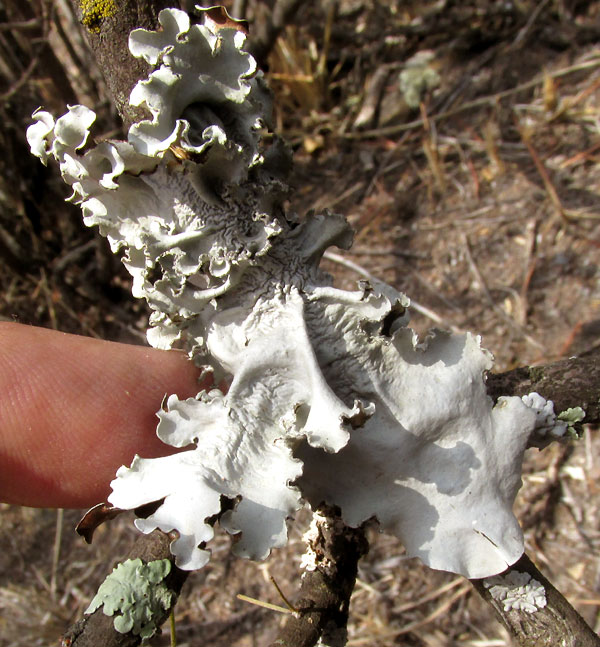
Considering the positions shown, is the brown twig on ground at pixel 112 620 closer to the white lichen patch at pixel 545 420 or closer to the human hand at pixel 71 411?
the human hand at pixel 71 411

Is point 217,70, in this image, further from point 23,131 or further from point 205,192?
point 23,131

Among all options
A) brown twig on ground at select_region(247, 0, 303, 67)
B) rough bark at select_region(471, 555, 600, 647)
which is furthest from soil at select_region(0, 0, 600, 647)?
rough bark at select_region(471, 555, 600, 647)

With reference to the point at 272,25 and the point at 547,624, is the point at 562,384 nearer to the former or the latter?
A: the point at 547,624

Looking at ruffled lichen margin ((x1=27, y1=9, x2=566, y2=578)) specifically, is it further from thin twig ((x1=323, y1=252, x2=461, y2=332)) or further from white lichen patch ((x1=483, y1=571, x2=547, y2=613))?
thin twig ((x1=323, y1=252, x2=461, y2=332))

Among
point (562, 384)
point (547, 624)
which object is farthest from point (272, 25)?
point (547, 624)

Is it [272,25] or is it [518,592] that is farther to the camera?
[272,25]

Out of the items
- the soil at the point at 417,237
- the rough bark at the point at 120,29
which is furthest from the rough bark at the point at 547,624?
the soil at the point at 417,237

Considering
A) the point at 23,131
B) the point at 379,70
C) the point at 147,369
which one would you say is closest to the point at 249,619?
the point at 147,369
